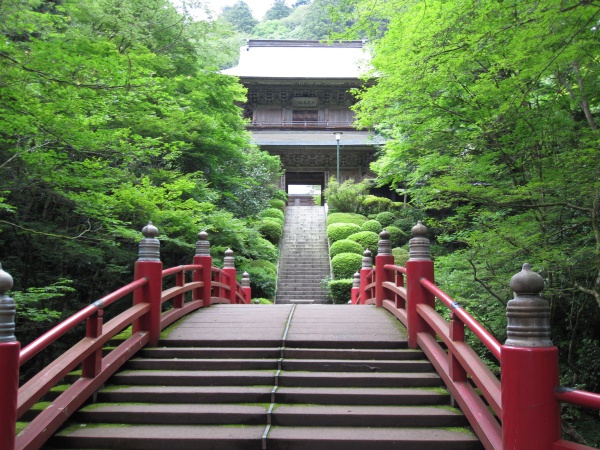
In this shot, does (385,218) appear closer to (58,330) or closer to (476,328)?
(476,328)

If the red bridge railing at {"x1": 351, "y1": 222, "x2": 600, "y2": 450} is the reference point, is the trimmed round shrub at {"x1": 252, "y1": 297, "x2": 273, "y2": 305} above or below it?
below

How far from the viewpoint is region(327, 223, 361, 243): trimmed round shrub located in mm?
21641

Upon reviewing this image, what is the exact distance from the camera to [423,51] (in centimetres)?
622

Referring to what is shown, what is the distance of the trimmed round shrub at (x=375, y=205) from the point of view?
24391 mm

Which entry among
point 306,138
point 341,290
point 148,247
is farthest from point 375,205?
point 148,247

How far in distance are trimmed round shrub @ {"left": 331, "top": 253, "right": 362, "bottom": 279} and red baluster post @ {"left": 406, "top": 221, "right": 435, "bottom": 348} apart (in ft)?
41.0

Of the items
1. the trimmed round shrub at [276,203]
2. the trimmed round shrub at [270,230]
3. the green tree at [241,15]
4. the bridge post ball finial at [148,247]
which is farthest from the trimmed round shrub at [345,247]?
the green tree at [241,15]

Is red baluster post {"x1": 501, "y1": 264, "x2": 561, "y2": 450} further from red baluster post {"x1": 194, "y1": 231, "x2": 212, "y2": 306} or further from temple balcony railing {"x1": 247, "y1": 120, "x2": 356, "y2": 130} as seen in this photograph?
temple balcony railing {"x1": 247, "y1": 120, "x2": 356, "y2": 130}

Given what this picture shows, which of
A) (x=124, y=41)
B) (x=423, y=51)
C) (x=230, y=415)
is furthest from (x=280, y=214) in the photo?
(x=230, y=415)

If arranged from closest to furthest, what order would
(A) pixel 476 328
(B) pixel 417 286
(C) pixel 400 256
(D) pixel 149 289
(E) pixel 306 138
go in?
(A) pixel 476 328 < (B) pixel 417 286 < (D) pixel 149 289 < (C) pixel 400 256 < (E) pixel 306 138

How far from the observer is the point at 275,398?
187 inches

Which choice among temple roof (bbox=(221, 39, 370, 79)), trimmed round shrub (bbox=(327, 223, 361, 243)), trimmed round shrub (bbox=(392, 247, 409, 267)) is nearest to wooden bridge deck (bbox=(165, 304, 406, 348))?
trimmed round shrub (bbox=(392, 247, 409, 267))

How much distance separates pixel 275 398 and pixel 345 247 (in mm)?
15369

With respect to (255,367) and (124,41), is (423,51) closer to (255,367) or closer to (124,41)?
(255,367)
